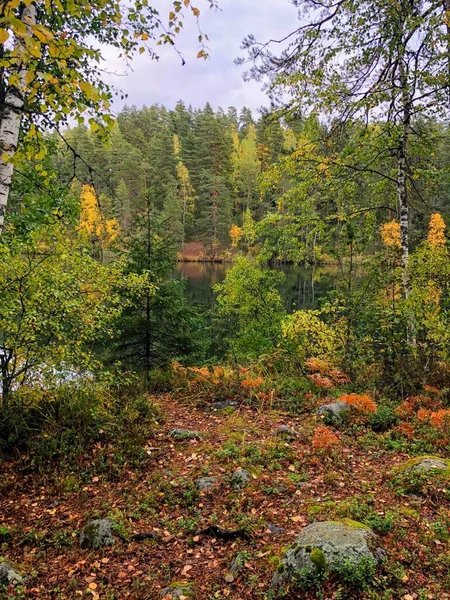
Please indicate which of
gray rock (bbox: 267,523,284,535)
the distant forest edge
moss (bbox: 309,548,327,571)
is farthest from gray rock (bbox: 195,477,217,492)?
the distant forest edge

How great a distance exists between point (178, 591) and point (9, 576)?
54.4 inches

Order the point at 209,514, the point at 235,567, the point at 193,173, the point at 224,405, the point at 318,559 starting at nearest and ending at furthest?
the point at 318,559, the point at 235,567, the point at 209,514, the point at 224,405, the point at 193,173

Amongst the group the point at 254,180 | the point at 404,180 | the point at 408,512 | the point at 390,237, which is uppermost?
the point at 254,180

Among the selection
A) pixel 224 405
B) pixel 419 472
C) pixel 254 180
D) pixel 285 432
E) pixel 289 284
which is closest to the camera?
pixel 419 472

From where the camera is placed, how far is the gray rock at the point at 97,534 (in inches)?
138

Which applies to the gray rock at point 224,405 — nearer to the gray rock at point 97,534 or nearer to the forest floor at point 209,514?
the forest floor at point 209,514

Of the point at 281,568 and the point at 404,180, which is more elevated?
the point at 404,180

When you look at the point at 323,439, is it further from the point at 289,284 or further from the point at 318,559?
the point at 289,284

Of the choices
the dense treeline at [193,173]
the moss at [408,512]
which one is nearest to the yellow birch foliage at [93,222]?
the moss at [408,512]

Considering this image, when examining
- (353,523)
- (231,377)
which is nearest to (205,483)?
(353,523)

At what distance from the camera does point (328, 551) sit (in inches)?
107

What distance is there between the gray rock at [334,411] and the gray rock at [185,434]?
6.14 feet

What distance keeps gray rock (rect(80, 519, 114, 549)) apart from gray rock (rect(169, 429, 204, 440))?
1824 millimetres

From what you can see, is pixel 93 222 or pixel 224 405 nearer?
pixel 224 405
